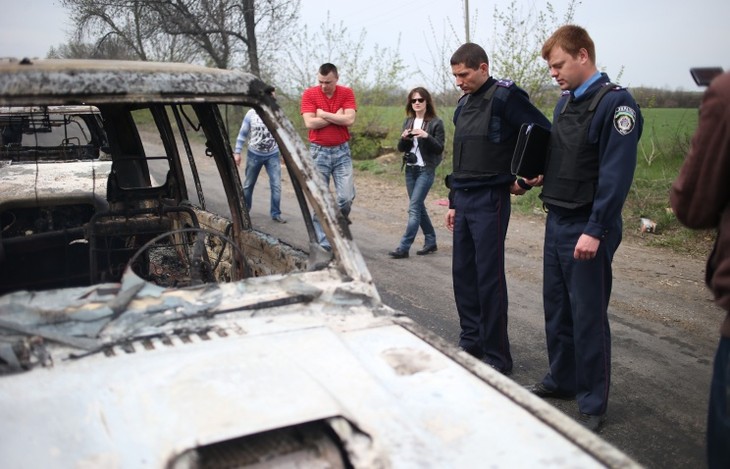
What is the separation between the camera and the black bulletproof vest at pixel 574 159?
3.13 metres

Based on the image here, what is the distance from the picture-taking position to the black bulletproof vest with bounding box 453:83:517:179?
3748mm

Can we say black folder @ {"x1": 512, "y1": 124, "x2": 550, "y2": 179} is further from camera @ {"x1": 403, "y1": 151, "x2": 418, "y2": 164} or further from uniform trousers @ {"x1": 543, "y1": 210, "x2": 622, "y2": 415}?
camera @ {"x1": 403, "y1": 151, "x2": 418, "y2": 164}

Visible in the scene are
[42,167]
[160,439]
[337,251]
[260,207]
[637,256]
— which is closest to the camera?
[160,439]

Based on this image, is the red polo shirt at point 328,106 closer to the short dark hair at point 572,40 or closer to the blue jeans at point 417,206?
the blue jeans at point 417,206

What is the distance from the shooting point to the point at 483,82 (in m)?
3.85

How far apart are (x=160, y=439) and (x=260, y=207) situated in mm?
8494

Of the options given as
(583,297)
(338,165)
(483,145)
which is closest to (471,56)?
(483,145)

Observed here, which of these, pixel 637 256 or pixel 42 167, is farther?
pixel 637 256

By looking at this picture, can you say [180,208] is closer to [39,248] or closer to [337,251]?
[39,248]

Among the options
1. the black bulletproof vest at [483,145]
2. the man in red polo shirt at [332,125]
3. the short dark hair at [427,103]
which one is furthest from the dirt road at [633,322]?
the short dark hair at [427,103]

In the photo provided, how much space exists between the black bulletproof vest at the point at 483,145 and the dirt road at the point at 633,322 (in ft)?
4.15

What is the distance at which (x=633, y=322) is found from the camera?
192 inches

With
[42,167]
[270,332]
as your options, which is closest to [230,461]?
[270,332]

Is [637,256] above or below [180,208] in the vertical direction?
below
